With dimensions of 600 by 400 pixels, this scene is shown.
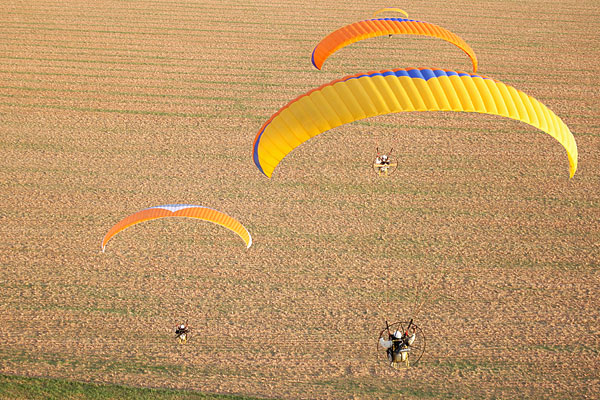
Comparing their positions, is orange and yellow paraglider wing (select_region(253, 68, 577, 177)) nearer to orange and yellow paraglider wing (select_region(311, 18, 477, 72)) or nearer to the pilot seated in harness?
orange and yellow paraglider wing (select_region(311, 18, 477, 72))

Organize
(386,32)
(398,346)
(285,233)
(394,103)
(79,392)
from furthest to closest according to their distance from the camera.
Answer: (285,233)
(386,32)
(79,392)
(398,346)
(394,103)

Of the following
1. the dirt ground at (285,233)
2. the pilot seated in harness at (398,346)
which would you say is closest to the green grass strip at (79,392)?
the dirt ground at (285,233)

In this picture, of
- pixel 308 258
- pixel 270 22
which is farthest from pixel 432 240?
pixel 270 22

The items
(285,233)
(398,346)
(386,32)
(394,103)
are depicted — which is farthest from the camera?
(285,233)

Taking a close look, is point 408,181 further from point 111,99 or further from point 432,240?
point 111,99

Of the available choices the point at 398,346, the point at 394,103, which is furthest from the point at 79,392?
the point at 394,103

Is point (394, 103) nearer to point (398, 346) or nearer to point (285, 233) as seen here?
point (398, 346)
